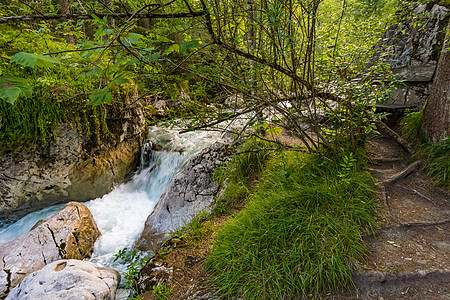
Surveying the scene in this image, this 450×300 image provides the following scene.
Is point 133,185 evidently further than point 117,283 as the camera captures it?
Yes

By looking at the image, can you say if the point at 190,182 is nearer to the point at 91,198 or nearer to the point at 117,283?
the point at 117,283

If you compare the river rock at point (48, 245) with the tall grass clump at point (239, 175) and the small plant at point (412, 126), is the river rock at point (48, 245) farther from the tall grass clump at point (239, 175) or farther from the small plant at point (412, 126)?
the small plant at point (412, 126)

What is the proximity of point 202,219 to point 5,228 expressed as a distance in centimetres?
471

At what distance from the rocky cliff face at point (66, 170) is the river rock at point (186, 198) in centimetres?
197

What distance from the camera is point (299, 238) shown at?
7.84ft

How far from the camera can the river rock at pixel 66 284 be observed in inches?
110

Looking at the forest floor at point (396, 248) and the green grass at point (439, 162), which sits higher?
the green grass at point (439, 162)

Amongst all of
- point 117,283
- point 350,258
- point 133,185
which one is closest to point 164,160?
point 133,185

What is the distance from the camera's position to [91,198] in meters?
5.76

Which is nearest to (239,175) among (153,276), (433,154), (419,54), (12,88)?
(153,276)

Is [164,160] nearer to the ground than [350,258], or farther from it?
nearer to the ground

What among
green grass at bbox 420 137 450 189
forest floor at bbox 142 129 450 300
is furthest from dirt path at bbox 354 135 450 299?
green grass at bbox 420 137 450 189

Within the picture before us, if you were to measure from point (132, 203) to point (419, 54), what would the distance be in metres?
7.16

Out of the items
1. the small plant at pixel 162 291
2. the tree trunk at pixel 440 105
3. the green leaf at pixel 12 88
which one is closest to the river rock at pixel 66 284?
the small plant at pixel 162 291
